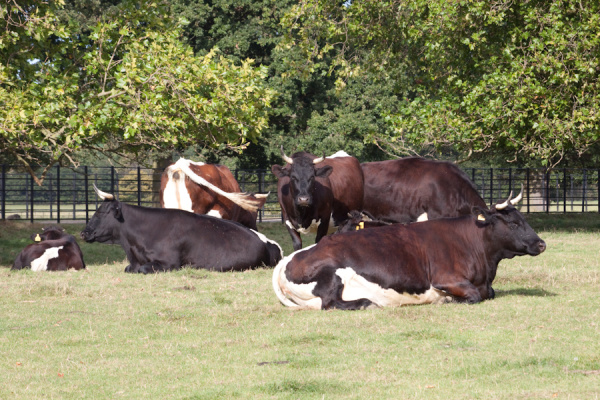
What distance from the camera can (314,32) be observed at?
23328 millimetres

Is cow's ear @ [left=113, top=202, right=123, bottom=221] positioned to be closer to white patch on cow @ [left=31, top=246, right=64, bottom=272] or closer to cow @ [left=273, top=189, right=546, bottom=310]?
white patch on cow @ [left=31, top=246, right=64, bottom=272]

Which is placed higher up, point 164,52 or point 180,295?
point 164,52

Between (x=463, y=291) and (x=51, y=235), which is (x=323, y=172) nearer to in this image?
(x=51, y=235)

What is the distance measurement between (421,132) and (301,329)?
46.7 feet

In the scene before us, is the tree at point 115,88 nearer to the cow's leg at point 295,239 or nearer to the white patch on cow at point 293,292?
the cow's leg at point 295,239

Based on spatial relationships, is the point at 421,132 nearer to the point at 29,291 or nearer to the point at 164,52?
the point at 164,52

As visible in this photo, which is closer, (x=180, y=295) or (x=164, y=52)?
(x=180, y=295)

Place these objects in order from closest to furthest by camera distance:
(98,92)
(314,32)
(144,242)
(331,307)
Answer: (331,307)
(144,242)
(98,92)
(314,32)

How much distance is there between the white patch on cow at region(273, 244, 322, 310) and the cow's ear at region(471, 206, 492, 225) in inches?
70.9

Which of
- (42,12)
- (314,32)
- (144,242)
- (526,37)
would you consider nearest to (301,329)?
(144,242)

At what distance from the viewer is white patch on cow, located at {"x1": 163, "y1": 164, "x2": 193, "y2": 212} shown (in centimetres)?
1488

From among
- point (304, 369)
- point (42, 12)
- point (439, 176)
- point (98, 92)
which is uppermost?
point (42, 12)

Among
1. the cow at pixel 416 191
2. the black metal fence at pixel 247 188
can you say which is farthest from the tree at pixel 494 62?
the cow at pixel 416 191

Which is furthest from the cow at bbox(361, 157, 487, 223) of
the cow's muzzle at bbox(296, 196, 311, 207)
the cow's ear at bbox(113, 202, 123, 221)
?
the cow's ear at bbox(113, 202, 123, 221)
